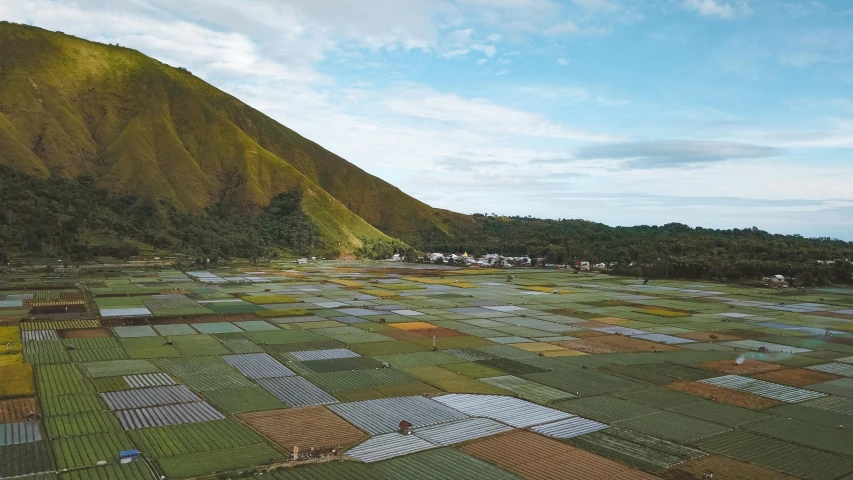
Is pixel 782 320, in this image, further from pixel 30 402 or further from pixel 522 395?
pixel 30 402

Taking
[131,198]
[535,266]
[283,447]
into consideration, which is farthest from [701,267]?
[131,198]

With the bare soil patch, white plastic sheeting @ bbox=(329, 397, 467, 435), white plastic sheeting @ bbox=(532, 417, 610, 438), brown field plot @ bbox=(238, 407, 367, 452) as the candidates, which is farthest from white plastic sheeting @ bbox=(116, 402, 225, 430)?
the bare soil patch

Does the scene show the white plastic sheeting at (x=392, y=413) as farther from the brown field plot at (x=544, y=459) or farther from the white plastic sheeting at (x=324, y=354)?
the white plastic sheeting at (x=324, y=354)

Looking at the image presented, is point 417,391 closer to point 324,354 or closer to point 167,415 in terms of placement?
point 324,354

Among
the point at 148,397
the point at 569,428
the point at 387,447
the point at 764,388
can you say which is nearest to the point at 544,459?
the point at 569,428

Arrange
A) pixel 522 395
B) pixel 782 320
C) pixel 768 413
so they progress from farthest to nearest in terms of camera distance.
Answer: pixel 782 320 < pixel 522 395 < pixel 768 413

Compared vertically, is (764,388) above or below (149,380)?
above

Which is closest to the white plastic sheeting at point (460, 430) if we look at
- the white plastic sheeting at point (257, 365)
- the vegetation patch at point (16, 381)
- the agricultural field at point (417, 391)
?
the agricultural field at point (417, 391)

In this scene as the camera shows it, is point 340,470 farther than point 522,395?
No
